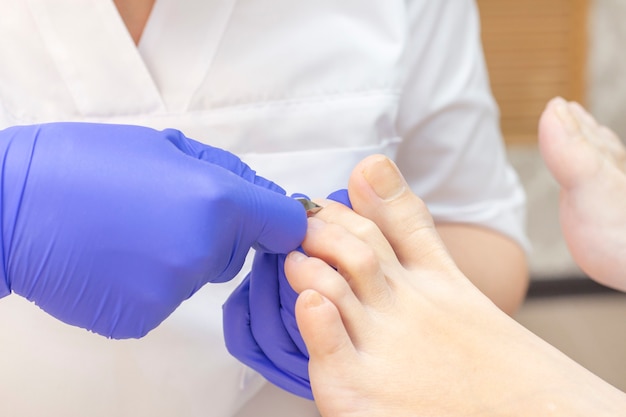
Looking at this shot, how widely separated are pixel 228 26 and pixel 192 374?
1.12 feet

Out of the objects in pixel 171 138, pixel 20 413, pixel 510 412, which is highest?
pixel 171 138

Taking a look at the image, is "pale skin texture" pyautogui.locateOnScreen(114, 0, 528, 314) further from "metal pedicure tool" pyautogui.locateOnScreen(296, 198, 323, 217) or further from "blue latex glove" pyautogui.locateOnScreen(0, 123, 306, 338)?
"blue latex glove" pyautogui.locateOnScreen(0, 123, 306, 338)

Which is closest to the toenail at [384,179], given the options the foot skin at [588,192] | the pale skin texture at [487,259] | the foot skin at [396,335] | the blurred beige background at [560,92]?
the foot skin at [396,335]

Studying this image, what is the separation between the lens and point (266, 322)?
65 cm

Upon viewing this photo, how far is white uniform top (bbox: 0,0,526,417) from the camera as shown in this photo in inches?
25.6

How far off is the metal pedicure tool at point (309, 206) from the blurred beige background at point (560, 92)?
1.31 m

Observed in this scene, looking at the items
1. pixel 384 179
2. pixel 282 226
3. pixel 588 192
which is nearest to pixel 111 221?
pixel 282 226

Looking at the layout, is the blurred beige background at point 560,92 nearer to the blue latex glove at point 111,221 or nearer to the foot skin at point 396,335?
the foot skin at point 396,335

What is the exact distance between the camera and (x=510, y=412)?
631 millimetres

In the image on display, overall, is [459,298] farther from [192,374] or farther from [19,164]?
[19,164]

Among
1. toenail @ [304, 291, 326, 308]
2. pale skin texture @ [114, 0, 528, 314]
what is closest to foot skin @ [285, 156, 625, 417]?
toenail @ [304, 291, 326, 308]

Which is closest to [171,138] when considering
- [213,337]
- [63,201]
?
[63,201]

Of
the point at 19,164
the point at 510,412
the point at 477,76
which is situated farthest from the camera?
the point at 477,76

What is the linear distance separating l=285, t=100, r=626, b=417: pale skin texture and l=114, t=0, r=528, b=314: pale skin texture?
20 cm
